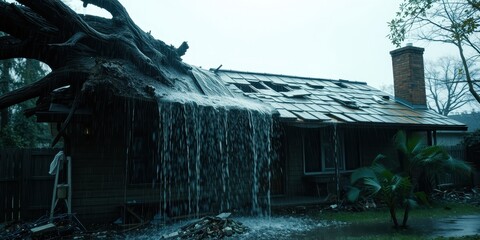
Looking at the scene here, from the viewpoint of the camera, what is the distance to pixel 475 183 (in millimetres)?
15555

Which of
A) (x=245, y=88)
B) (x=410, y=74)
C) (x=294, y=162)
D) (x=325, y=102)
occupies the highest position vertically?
(x=410, y=74)

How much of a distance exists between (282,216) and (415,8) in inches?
239

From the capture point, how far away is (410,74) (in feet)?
50.1

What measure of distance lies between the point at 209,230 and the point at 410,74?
1218 centimetres

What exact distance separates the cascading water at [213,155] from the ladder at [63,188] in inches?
85.3

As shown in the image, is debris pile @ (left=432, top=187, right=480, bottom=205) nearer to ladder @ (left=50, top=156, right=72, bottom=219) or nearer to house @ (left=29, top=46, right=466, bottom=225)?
house @ (left=29, top=46, right=466, bottom=225)

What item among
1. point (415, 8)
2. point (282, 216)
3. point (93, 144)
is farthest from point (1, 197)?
point (415, 8)

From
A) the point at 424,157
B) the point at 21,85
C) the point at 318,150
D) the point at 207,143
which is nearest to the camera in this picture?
the point at 424,157

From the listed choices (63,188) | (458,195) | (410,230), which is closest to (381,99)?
(458,195)

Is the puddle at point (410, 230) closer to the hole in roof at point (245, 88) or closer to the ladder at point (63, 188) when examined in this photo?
the ladder at point (63, 188)

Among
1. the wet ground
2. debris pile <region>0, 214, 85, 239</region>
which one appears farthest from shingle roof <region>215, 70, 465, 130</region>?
debris pile <region>0, 214, 85, 239</region>

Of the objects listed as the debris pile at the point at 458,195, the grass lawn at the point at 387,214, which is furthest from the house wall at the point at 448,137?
the grass lawn at the point at 387,214

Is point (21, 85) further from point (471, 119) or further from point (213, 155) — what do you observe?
point (471, 119)

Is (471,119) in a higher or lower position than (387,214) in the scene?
higher
